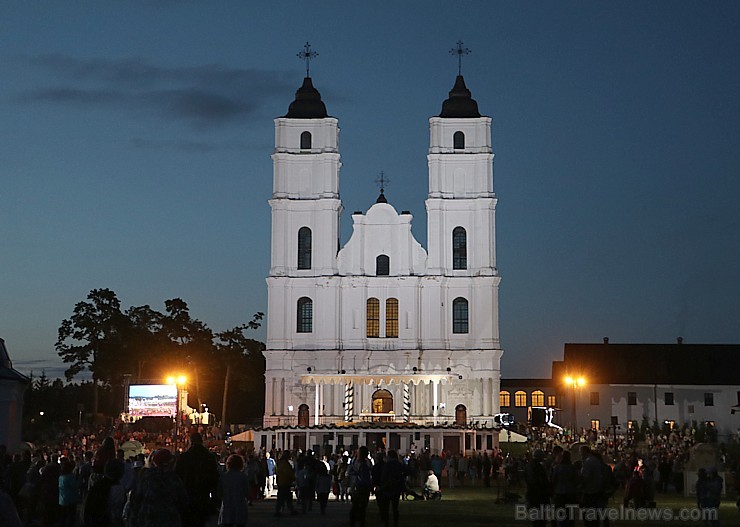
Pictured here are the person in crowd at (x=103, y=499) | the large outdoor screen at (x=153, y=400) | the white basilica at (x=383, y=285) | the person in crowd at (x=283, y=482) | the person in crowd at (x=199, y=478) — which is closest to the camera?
the person in crowd at (x=103, y=499)

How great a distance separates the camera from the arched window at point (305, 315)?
2494 inches

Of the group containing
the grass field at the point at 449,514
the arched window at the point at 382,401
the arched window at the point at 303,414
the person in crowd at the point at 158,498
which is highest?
the arched window at the point at 382,401

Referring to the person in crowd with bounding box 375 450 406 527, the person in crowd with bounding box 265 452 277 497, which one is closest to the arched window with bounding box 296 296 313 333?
the person in crowd with bounding box 265 452 277 497

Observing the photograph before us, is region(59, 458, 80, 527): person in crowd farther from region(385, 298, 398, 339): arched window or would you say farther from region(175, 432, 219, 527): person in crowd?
region(385, 298, 398, 339): arched window

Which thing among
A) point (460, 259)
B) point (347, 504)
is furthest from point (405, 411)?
point (347, 504)

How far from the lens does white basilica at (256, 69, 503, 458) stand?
6188cm

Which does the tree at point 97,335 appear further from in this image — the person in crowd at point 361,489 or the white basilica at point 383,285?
the person in crowd at point 361,489

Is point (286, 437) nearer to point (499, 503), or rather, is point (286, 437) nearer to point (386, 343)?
point (386, 343)

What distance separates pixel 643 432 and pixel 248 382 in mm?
27771

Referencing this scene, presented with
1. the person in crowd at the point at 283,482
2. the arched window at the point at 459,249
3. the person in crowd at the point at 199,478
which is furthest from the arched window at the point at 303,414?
the person in crowd at the point at 199,478

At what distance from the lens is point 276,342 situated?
6241 centimetres

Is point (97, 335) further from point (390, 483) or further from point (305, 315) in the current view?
point (390, 483)

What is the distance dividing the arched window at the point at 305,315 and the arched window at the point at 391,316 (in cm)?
406

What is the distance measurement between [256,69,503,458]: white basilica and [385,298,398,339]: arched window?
0.18ft
